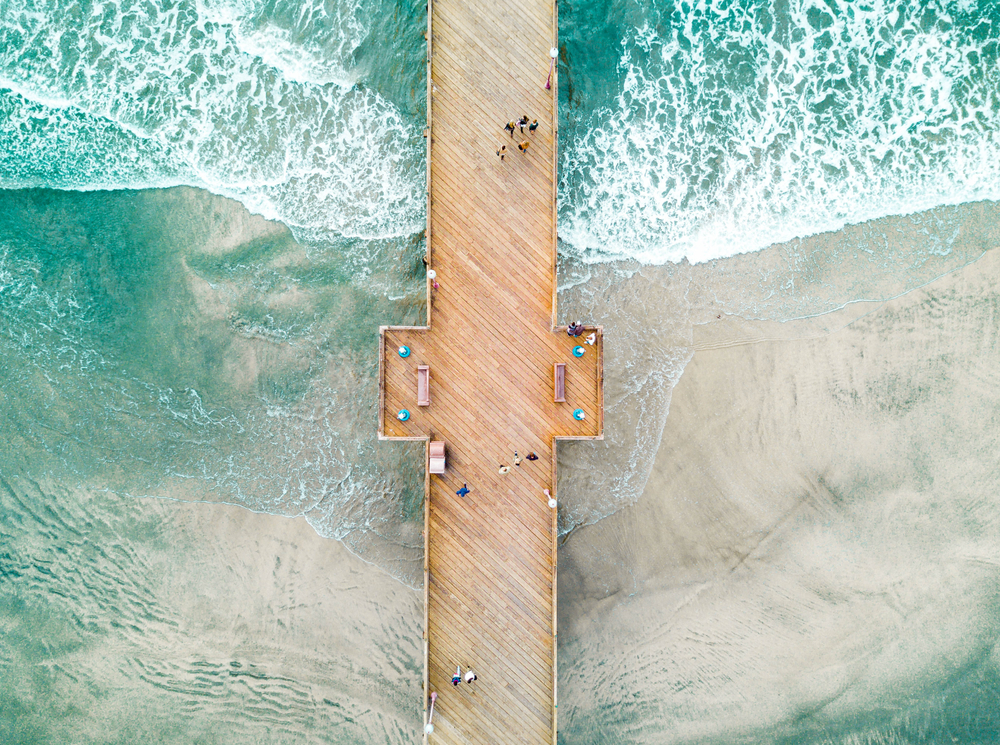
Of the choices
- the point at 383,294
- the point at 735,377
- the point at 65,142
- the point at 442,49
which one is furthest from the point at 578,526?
the point at 65,142

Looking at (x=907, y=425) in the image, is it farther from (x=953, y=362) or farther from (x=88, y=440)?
(x=88, y=440)

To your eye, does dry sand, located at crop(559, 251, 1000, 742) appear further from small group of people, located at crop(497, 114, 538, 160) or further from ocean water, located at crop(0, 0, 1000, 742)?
small group of people, located at crop(497, 114, 538, 160)

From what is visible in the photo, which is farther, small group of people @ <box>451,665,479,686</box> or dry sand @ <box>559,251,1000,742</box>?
dry sand @ <box>559,251,1000,742</box>

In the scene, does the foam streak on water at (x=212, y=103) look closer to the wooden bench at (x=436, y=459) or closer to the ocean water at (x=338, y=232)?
the ocean water at (x=338, y=232)

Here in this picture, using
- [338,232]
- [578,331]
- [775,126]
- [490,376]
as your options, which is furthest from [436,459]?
[775,126]

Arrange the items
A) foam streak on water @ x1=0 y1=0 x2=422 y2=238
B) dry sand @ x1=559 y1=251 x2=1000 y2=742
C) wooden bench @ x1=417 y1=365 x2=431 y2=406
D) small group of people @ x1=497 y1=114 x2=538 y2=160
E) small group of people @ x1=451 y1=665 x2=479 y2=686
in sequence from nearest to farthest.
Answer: small group of people @ x1=451 y1=665 x2=479 y2=686, wooden bench @ x1=417 y1=365 x2=431 y2=406, small group of people @ x1=497 y1=114 x2=538 y2=160, dry sand @ x1=559 y1=251 x2=1000 y2=742, foam streak on water @ x1=0 y1=0 x2=422 y2=238

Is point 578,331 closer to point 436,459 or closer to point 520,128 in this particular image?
point 436,459

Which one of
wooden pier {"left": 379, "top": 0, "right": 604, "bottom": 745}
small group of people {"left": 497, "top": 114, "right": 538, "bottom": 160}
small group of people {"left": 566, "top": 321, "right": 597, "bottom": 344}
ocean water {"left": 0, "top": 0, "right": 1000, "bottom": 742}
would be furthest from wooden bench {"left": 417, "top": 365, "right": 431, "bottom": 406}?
small group of people {"left": 497, "top": 114, "right": 538, "bottom": 160}
